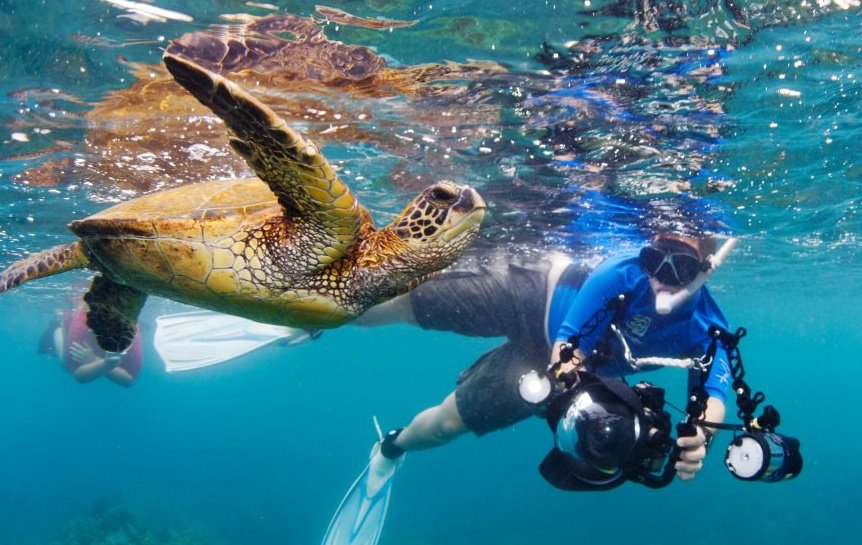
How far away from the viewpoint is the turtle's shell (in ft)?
11.0

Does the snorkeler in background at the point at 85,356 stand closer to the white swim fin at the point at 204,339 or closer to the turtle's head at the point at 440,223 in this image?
the white swim fin at the point at 204,339

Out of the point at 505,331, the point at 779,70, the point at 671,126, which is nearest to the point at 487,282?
the point at 505,331

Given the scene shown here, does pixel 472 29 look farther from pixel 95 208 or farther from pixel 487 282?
pixel 95 208

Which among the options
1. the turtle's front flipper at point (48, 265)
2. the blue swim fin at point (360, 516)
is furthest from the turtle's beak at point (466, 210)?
the blue swim fin at point (360, 516)

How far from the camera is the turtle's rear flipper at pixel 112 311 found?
4652mm

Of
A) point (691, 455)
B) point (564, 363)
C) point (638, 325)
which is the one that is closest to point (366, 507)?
point (638, 325)

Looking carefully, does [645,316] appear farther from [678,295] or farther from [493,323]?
[493,323]

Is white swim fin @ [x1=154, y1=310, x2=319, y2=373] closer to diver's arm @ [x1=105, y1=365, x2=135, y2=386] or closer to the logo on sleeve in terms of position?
diver's arm @ [x1=105, y1=365, x2=135, y2=386]

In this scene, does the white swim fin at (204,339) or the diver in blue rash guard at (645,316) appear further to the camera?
the white swim fin at (204,339)

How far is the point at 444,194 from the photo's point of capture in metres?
3.00

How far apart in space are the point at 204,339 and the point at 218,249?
1162cm

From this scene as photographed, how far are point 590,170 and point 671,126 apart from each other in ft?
5.36

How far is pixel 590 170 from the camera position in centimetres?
812

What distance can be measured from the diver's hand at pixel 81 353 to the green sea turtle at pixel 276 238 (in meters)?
11.2
